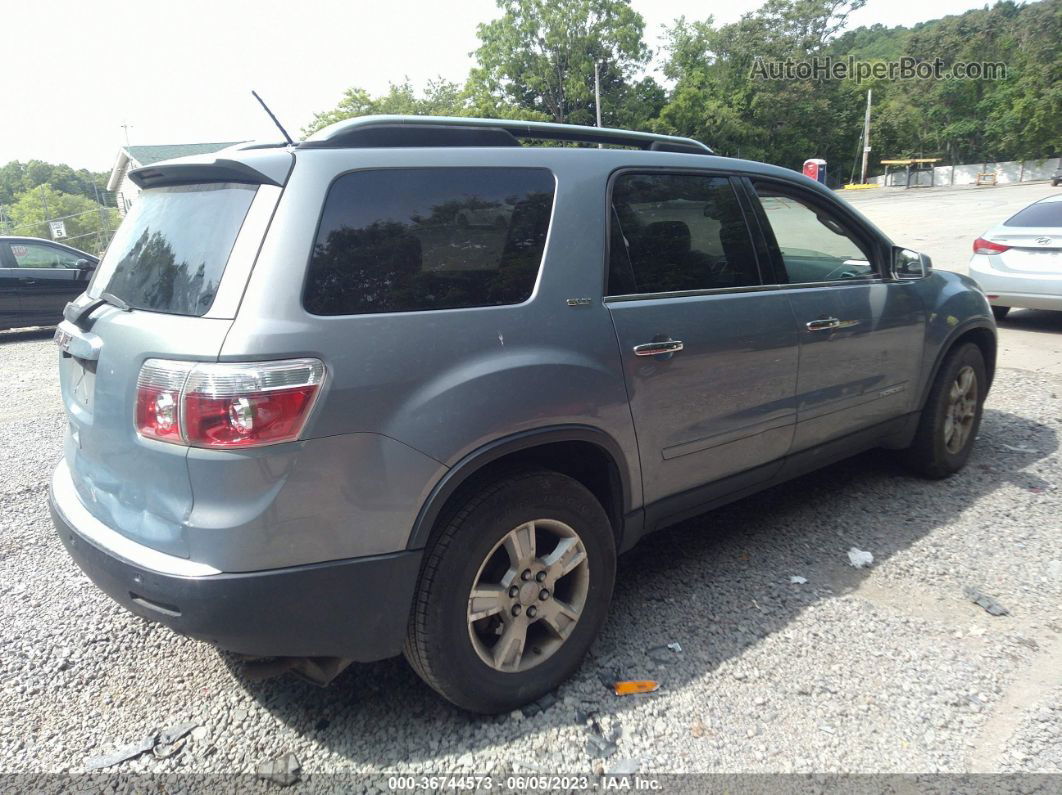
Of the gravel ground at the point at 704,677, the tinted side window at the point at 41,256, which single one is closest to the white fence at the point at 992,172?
the tinted side window at the point at 41,256

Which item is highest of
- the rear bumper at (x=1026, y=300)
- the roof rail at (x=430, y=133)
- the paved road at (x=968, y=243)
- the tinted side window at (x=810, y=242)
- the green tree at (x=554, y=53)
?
the green tree at (x=554, y=53)

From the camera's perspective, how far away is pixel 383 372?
2.09m

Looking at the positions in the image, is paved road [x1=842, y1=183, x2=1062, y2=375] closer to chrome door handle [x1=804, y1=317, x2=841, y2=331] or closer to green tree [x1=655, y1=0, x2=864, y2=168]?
chrome door handle [x1=804, y1=317, x2=841, y2=331]

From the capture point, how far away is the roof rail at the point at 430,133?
2.34 m

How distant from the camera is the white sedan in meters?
8.25

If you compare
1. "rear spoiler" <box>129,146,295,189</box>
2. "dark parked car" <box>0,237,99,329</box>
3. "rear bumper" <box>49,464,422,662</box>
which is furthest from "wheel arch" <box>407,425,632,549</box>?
"dark parked car" <box>0,237,99,329</box>

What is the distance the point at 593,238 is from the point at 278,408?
1.32m

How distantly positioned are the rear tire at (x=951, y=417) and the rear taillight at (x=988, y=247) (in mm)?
5076

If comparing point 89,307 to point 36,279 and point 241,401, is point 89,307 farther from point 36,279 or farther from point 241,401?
point 36,279

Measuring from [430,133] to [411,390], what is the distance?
98 centimetres

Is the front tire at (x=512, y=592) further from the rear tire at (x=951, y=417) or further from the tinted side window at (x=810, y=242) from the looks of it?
the rear tire at (x=951, y=417)

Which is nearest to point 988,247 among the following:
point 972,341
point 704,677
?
point 972,341

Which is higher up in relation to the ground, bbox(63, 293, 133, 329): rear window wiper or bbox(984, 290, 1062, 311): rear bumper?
bbox(63, 293, 133, 329): rear window wiper

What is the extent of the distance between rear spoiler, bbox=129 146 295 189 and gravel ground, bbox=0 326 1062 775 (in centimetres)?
180
